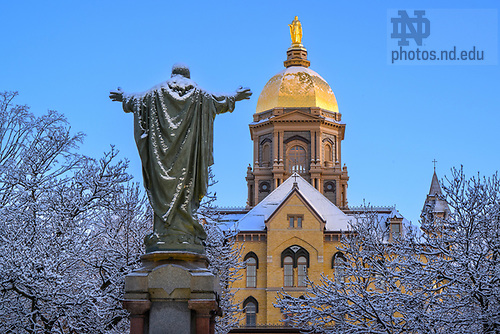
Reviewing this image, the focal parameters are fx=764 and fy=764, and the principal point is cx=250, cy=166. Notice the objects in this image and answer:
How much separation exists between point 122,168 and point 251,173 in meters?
51.7

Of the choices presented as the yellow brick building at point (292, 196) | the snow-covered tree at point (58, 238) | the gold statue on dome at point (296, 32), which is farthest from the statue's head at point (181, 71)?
the gold statue on dome at point (296, 32)

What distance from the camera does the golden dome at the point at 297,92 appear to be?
76.1m

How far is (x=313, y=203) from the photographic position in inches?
2309

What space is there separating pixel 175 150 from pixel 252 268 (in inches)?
1827

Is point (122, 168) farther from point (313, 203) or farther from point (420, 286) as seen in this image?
point (313, 203)

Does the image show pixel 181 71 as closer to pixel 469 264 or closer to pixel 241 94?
pixel 241 94

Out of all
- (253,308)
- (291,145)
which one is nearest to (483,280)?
(253,308)

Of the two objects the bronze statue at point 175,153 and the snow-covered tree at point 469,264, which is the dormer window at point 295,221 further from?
the bronze statue at point 175,153

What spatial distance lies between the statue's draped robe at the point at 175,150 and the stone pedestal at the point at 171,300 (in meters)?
0.49

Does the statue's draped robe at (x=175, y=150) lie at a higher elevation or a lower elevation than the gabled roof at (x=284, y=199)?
lower

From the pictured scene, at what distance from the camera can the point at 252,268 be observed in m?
54.9

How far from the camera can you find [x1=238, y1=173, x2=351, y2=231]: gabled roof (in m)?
55.6

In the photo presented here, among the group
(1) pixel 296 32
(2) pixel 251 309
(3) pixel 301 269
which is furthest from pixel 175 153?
(1) pixel 296 32

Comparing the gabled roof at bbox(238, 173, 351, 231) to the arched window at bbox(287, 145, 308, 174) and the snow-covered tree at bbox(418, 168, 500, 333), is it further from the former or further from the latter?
the snow-covered tree at bbox(418, 168, 500, 333)
